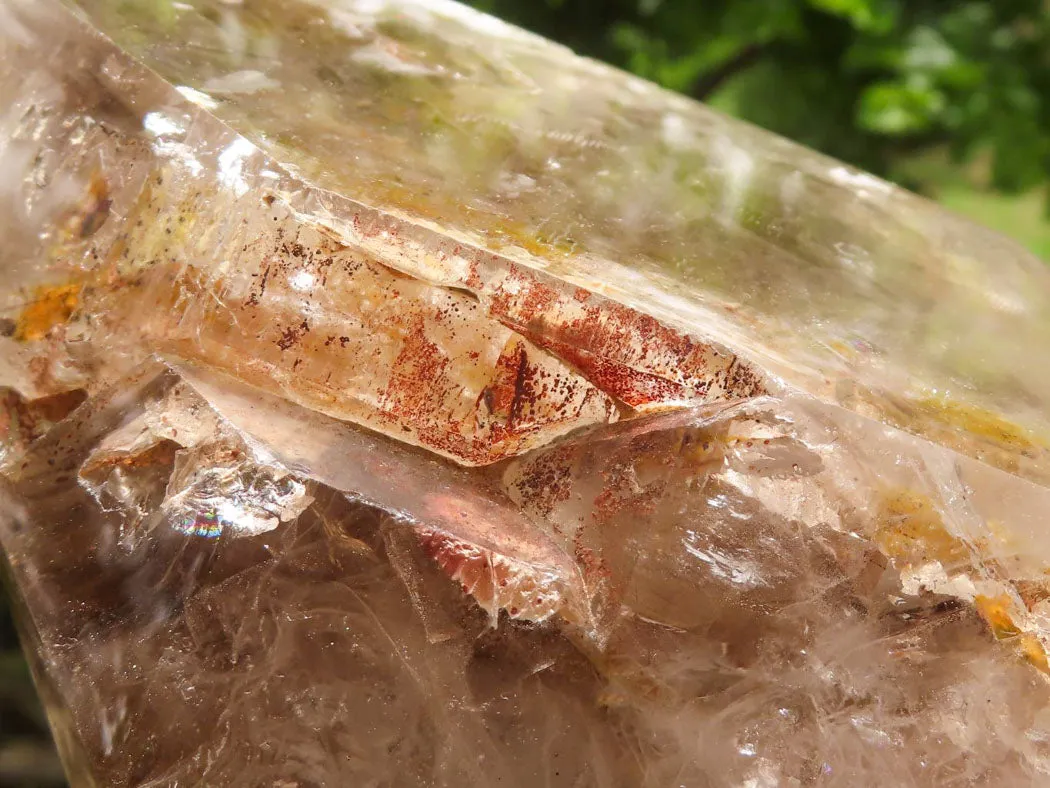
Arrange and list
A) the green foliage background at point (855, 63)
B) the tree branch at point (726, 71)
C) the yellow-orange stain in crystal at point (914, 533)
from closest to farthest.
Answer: the yellow-orange stain in crystal at point (914, 533)
the green foliage background at point (855, 63)
the tree branch at point (726, 71)

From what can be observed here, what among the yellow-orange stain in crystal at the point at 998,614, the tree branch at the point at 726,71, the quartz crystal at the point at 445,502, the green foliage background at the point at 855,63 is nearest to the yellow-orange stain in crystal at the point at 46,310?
the quartz crystal at the point at 445,502

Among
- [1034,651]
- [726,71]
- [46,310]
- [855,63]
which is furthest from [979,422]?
[726,71]

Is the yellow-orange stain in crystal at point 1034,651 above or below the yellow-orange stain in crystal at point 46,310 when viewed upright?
below

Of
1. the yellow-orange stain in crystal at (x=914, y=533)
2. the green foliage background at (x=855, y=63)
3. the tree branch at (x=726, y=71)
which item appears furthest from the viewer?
the tree branch at (x=726, y=71)

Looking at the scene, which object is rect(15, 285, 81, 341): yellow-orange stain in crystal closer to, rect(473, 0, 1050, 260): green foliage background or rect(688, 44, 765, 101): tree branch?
rect(473, 0, 1050, 260): green foliage background

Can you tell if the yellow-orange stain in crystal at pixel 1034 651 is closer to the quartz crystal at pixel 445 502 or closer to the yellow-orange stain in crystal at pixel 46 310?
the quartz crystal at pixel 445 502

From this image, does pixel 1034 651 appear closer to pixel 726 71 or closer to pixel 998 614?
pixel 998 614

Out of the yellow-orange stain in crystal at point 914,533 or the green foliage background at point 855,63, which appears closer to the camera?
the yellow-orange stain in crystal at point 914,533

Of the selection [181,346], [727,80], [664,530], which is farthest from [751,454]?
[727,80]
